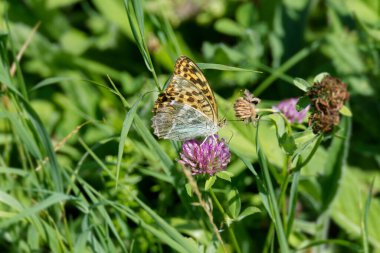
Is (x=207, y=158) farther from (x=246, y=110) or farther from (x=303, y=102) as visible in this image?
(x=303, y=102)

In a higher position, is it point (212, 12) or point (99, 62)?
point (212, 12)

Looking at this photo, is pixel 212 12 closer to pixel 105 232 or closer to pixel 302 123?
pixel 302 123

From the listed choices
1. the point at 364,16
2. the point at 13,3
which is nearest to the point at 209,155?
the point at 364,16

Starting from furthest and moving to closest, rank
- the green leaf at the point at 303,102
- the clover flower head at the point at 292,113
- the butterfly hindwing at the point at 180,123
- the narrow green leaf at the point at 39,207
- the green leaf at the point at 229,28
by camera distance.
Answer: the green leaf at the point at 229,28 → the clover flower head at the point at 292,113 → the butterfly hindwing at the point at 180,123 → the green leaf at the point at 303,102 → the narrow green leaf at the point at 39,207

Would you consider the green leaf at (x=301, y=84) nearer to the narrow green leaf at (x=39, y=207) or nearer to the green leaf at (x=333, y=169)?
the green leaf at (x=333, y=169)

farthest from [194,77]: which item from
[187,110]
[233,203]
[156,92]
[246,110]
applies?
[156,92]

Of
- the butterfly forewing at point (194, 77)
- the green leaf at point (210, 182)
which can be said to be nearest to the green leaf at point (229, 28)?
the butterfly forewing at point (194, 77)
